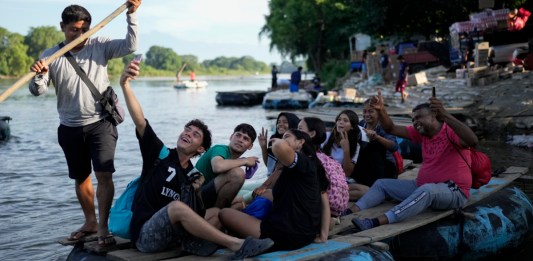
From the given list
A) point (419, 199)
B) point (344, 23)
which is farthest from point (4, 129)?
point (344, 23)

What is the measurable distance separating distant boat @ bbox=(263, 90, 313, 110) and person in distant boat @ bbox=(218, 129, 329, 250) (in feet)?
82.8

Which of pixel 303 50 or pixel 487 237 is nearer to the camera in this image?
pixel 487 237

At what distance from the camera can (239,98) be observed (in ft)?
124

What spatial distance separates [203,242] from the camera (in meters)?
5.03

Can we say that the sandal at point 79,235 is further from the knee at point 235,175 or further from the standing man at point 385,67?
the standing man at point 385,67

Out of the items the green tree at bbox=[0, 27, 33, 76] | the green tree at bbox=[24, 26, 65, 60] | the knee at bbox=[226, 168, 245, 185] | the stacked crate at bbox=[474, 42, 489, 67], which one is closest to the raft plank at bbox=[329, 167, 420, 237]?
the knee at bbox=[226, 168, 245, 185]

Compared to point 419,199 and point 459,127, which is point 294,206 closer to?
point 419,199

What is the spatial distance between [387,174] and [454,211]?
4.16ft

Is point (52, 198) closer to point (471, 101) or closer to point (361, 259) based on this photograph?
point (361, 259)

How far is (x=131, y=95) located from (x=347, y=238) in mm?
2221

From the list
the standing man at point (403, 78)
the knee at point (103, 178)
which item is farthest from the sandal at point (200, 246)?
the standing man at point (403, 78)

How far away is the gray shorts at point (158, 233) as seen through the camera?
4930mm

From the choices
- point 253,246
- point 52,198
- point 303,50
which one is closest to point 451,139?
point 253,246

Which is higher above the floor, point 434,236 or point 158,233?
point 158,233
